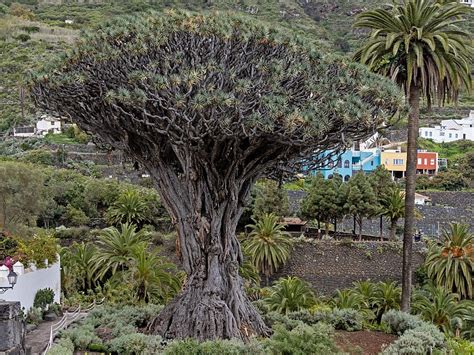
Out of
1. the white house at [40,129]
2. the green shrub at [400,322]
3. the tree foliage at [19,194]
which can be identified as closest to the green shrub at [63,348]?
the green shrub at [400,322]

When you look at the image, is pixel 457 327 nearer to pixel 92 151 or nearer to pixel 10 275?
pixel 10 275

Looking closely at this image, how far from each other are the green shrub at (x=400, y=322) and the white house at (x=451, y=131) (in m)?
52.9

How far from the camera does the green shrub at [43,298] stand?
18266 millimetres

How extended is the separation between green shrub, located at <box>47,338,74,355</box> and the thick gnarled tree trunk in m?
1.85

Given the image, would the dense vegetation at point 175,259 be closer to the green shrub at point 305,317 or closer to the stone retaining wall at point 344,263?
the green shrub at point 305,317

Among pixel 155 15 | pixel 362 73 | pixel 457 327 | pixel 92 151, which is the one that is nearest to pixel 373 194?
pixel 457 327

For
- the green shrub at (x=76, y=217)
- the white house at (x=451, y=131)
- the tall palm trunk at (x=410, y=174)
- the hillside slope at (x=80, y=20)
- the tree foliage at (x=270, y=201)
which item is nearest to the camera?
the tall palm trunk at (x=410, y=174)

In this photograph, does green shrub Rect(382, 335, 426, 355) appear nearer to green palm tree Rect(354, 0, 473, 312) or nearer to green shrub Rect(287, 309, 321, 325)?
green shrub Rect(287, 309, 321, 325)

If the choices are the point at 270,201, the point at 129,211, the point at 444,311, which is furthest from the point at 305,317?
the point at 129,211

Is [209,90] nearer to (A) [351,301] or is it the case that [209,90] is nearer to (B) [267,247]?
(A) [351,301]

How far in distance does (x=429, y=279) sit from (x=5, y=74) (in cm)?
4922

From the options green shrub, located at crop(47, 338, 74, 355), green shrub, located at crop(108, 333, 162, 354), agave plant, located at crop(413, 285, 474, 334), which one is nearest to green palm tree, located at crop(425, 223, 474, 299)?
agave plant, located at crop(413, 285, 474, 334)

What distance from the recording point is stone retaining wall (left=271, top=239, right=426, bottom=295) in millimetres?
30094

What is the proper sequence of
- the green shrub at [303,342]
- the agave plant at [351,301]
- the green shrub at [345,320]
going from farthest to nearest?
1. the agave plant at [351,301]
2. the green shrub at [345,320]
3. the green shrub at [303,342]
